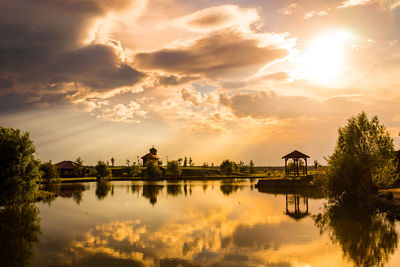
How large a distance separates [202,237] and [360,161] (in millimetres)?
32819

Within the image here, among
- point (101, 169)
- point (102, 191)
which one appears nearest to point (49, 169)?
point (101, 169)

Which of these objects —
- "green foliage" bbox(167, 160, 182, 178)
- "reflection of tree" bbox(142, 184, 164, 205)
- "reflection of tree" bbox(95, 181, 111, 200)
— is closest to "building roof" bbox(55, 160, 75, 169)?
"green foliage" bbox(167, 160, 182, 178)

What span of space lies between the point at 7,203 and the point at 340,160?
49.2m

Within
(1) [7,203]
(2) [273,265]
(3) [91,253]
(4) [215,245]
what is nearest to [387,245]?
(2) [273,265]

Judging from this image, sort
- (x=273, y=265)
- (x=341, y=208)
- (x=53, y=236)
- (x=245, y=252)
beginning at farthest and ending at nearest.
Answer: (x=341, y=208)
(x=53, y=236)
(x=245, y=252)
(x=273, y=265)

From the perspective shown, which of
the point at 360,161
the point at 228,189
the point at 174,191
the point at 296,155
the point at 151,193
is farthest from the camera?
the point at 296,155

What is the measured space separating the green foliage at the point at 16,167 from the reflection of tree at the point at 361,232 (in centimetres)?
3842

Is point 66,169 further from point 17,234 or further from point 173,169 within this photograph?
point 17,234

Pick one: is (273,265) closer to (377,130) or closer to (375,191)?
(375,191)

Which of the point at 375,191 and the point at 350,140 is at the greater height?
the point at 350,140

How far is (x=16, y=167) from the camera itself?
42.2 meters

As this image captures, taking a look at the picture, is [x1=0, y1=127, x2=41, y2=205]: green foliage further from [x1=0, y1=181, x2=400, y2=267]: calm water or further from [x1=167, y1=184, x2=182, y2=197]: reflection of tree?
[x1=167, y1=184, x2=182, y2=197]: reflection of tree

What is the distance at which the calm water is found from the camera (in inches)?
797

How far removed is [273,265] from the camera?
18.8 m
